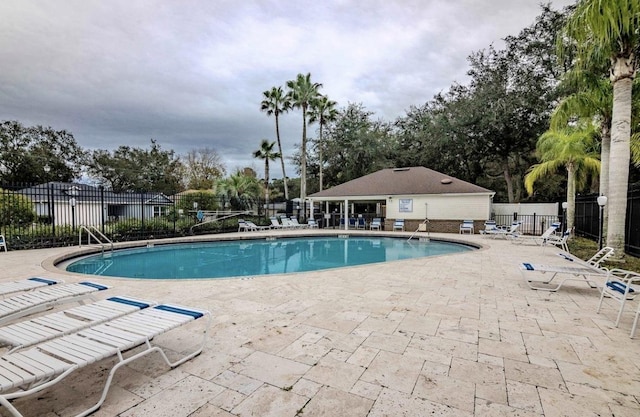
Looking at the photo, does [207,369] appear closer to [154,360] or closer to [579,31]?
[154,360]

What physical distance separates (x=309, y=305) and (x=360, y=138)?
23.6 m

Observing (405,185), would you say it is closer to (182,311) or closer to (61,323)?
(182,311)

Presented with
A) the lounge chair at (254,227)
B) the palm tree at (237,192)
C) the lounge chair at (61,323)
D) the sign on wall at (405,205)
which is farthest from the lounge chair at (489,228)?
the lounge chair at (61,323)

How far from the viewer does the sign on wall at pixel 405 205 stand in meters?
18.8

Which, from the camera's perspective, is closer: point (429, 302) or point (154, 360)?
point (154, 360)

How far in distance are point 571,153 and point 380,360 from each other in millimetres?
14060

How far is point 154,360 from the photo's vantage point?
2822mm

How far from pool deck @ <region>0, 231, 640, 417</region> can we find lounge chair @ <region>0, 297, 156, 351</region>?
15.7 inches

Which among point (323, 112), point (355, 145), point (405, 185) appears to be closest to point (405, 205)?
point (405, 185)

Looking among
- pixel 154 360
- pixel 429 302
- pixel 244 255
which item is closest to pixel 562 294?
pixel 429 302

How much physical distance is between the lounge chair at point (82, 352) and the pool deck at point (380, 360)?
29 centimetres

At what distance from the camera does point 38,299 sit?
3.34 metres

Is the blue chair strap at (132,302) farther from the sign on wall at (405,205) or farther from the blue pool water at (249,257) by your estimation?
the sign on wall at (405,205)

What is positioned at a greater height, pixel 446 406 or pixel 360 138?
pixel 360 138
